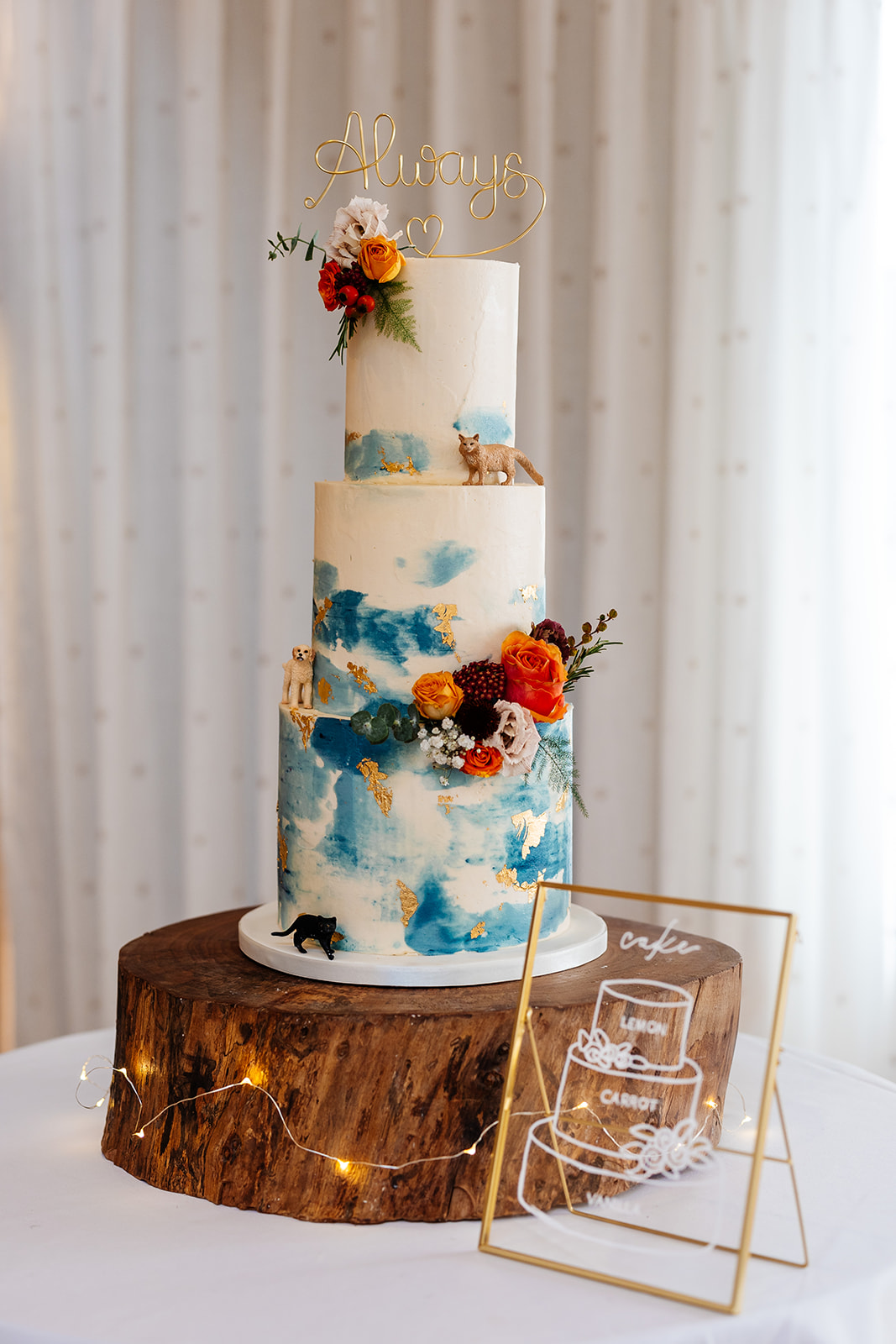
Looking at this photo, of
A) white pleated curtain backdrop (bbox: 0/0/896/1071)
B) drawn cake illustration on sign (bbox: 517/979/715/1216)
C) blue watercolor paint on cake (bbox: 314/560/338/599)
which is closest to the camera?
drawn cake illustration on sign (bbox: 517/979/715/1216)

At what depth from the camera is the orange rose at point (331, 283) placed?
5.14 feet

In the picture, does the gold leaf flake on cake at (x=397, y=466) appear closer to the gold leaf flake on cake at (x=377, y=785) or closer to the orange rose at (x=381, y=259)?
the orange rose at (x=381, y=259)

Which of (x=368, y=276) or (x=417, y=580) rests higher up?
(x=368, y=276)

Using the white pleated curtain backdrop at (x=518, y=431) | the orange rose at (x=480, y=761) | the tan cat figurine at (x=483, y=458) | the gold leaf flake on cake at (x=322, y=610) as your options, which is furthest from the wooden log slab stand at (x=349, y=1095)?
the white pleated curtain backdrop at (x=518, y=431)

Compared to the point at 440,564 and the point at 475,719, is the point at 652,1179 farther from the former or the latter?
the point at 440,564

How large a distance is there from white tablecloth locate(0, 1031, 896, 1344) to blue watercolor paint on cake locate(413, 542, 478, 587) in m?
0.74

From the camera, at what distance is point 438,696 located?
1.48 metres

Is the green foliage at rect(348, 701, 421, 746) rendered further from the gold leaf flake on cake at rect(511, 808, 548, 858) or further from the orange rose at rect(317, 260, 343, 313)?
the orange rose at rect(317, 260, 343, 313)

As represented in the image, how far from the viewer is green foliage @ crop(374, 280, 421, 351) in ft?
5.06

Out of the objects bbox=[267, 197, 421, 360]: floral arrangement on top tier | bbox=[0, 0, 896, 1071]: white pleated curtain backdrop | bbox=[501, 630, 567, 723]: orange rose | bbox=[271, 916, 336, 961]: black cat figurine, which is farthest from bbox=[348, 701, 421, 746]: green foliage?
bbox=[0, 0, 896, 1071]: white pleated curtain backdrop

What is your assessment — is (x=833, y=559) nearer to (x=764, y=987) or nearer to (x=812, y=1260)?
(x=764, y=987)

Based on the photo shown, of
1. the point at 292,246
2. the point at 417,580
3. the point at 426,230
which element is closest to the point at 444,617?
the point at 417,580

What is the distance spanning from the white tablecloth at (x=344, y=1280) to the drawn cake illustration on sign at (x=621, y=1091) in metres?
0.14

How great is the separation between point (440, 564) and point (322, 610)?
179 mm
